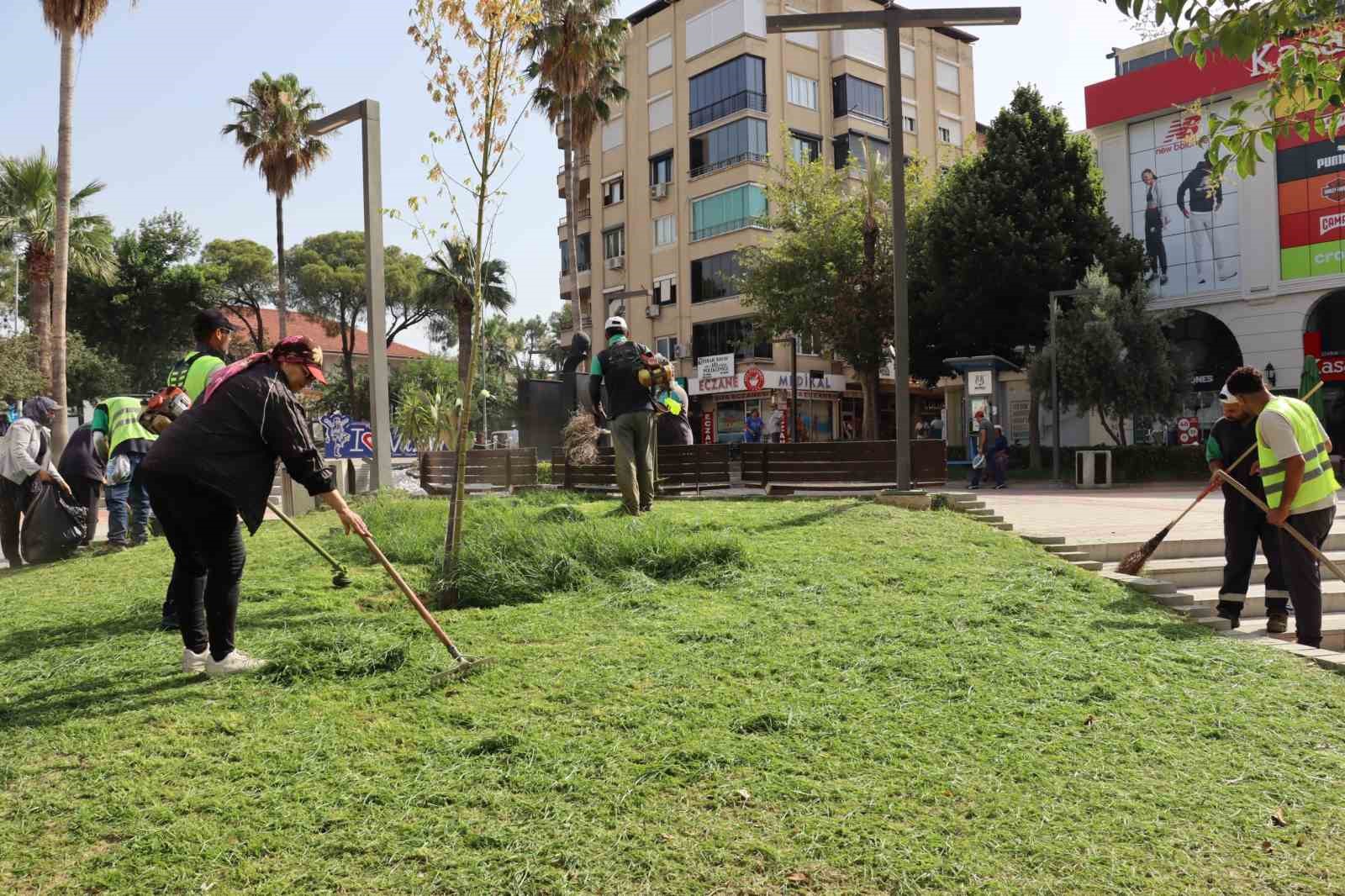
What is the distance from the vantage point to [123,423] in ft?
29.6

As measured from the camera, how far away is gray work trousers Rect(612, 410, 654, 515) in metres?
8.75

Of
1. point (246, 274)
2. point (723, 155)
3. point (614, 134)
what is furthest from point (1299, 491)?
point (246, 274)

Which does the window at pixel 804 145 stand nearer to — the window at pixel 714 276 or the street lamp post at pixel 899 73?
the window at pixel 714 276

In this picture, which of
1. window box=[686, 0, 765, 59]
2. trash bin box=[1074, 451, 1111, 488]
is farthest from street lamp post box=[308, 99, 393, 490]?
window box=[686, 0, 765, 59]

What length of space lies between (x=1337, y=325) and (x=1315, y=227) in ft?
10.7

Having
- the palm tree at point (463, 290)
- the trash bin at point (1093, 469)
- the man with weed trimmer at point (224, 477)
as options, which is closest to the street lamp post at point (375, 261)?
the palm tree at point (463, 290)

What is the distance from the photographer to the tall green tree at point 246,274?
4916cm

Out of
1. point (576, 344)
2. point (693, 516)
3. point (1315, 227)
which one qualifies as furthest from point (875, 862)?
point (1315, 227)

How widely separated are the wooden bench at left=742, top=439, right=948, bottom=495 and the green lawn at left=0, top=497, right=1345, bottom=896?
4998 millimetres

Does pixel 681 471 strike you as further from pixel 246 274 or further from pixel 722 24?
pixel 246 274

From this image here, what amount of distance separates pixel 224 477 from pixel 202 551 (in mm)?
425

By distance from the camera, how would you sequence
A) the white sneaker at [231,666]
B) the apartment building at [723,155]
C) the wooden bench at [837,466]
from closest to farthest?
the white sneaker at [231,666]
the wooden bench at [837,466]
the apartment building at [723,155]

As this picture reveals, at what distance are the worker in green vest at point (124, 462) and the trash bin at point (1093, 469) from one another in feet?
67.0

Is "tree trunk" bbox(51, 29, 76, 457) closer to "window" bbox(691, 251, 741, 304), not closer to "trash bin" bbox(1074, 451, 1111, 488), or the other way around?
"trash bin" bbox(1074, 451, 1111, 488)
